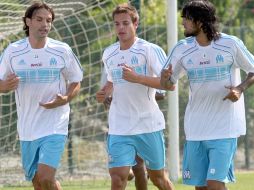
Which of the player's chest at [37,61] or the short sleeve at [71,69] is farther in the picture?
the short sleeve at [71,69]

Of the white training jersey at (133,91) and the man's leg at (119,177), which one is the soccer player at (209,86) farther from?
the white training jersey at (133,91)

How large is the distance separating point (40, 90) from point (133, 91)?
3.14ft

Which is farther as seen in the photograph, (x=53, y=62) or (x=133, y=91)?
(x=133, y=91)

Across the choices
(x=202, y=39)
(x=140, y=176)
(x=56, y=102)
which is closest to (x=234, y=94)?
(x=202, y=39)

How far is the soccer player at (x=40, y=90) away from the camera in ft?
32.3

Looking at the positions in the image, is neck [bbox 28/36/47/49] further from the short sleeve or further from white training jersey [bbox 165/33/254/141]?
white training jersey [bbox 165/33/254/141]

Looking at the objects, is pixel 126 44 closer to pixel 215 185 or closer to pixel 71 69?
pixel 71 69

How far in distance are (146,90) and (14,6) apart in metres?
3.93

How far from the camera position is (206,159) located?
9102 mm

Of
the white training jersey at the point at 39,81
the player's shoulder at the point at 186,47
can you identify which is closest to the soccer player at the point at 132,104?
the white training jersey at the point at 39,81

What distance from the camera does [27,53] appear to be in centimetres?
1008

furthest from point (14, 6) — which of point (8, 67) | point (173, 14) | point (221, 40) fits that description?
point (221, 40)

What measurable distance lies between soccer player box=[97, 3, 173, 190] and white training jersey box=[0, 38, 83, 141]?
44 centimetres

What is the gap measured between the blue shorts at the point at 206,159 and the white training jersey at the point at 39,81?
1.51 metres
